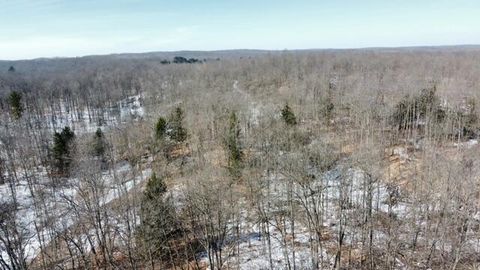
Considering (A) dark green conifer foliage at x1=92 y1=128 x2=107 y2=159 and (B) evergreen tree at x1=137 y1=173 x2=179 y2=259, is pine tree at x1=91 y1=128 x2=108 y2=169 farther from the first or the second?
(B) evergreen tree at x1=137 y1=173 x2=179 y2=259

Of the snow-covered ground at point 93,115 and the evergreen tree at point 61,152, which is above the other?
the evergreen tree at point 61,152

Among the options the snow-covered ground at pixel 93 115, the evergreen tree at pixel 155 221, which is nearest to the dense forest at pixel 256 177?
the evergreen tree at pixel 155 221

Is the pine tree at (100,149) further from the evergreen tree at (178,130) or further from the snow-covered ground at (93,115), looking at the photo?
the snow-covered ground at (93,115)

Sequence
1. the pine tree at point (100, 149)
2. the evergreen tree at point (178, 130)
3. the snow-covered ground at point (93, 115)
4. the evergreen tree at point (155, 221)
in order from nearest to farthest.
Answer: the evergreen tree at point (155, 221)
the pine tree at point (100, 149)
the evergreen tree at point (178, 130)
the snow-covered ground at point (93, 115)

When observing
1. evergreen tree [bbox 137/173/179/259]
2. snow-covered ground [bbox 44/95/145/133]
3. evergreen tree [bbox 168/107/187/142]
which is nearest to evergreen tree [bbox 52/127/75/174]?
evergreen tree [bbox 168/107/187/142]

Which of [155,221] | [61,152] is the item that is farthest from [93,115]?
[155,221]

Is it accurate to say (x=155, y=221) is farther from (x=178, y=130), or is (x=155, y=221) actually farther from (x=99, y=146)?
(x=178, y=130)

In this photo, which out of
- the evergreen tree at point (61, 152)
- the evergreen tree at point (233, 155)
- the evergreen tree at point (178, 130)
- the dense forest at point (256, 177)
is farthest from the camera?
the evergreen tree at point (178, 130)
